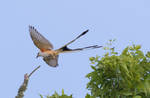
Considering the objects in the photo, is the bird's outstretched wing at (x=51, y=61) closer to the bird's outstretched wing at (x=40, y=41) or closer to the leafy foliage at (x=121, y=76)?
the bird's outstretched wing at (x=40, y=41)

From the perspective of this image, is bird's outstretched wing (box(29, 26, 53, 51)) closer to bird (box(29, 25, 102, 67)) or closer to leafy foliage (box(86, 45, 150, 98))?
bird (box(29, 25, 102, 67))

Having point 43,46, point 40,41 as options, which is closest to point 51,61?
point 43,46

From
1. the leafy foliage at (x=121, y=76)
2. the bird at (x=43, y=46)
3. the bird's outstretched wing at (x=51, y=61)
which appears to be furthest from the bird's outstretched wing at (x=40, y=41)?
the leafy foliage at (x=121, y=76)

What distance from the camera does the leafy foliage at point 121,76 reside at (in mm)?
6801

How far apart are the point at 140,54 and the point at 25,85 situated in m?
2.90

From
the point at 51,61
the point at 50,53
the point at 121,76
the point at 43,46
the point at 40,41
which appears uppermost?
the point at 40,41

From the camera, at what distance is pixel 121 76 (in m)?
A: 6.87

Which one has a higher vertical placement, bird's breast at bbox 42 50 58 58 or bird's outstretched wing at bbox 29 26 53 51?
bird's outstretched wing at bbox 29 26 53 51

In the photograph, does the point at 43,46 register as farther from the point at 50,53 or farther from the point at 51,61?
the point at 51,61

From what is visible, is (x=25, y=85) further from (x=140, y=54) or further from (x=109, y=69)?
(x=140, y=54)

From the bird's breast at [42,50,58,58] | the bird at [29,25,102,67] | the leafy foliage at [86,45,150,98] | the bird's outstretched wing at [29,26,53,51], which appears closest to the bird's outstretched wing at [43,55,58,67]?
the bird at [29,25,102,67]

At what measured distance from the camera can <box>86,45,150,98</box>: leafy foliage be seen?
6.80 metres

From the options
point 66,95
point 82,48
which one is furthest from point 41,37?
point 66,95

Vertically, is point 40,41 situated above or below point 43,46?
above
